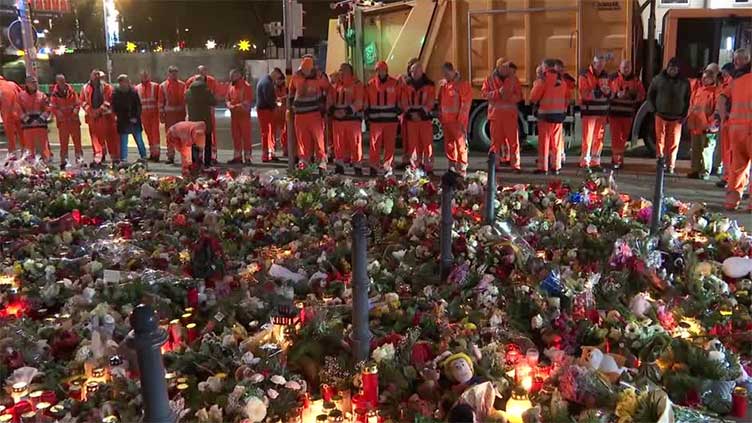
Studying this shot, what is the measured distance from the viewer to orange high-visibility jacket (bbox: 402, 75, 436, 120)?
12.5m

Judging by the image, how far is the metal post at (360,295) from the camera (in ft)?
15.6

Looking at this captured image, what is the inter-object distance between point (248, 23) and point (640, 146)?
113 feet

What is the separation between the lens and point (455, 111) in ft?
40.2

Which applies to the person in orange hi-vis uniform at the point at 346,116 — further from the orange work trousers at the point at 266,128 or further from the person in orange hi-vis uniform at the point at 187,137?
the person in orange hi-vis uniform at the point at 187,137

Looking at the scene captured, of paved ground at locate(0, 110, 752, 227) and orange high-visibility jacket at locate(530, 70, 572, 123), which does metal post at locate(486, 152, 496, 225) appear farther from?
orange high-visibility jacket at locate(530, 70, 572, 123)

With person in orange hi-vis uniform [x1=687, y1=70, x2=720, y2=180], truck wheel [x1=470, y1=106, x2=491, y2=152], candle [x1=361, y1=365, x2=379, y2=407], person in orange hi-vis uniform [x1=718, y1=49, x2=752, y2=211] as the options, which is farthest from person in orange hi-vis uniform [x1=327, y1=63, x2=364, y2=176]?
candle [x1=361, y1=365, x2=379, y2=407]

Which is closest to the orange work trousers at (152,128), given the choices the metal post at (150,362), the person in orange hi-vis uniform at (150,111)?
the person in orange hi-vis uniform at (150,111)

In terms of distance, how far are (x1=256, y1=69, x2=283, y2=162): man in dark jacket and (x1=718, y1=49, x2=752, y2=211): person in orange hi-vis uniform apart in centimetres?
808

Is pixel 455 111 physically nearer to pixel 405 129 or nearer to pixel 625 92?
pixel 405 129

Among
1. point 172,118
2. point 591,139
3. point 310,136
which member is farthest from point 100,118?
point 591,139

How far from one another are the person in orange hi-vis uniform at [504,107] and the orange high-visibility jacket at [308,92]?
2.62 m

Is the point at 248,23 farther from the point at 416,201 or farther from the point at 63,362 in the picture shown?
the point at 63,362

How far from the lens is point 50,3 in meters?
28.0

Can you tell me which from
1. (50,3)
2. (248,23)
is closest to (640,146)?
(50,3)
